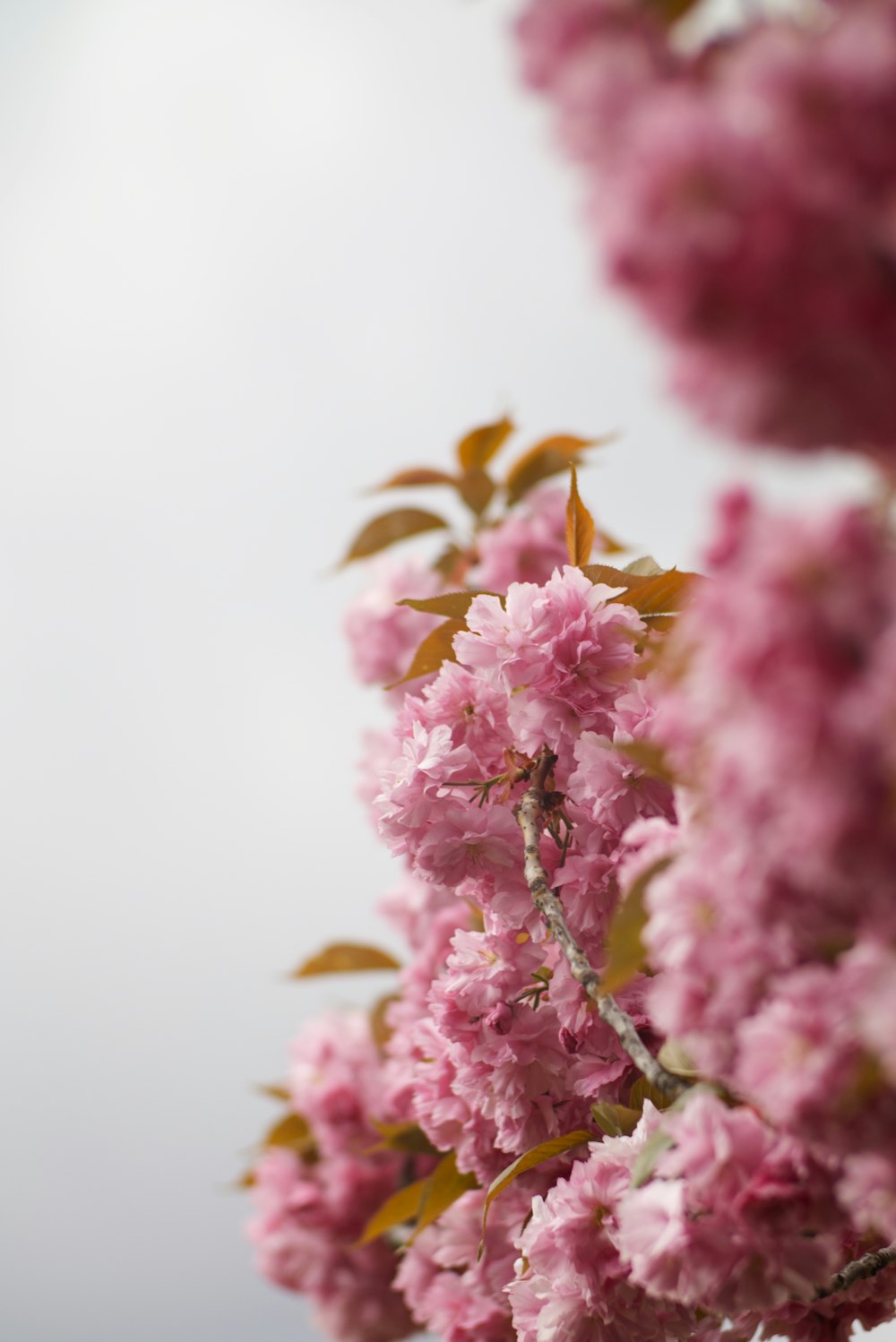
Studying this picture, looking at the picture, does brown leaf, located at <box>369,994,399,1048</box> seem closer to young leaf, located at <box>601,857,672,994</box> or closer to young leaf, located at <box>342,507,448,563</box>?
young leaf, located at <box>342,507,448,563</box>

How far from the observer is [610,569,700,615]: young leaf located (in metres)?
0.92

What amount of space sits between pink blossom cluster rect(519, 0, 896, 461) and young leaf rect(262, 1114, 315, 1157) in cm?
164

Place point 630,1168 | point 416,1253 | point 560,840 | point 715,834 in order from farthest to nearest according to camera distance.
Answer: point 416,1253, point 560,840, point 630,1168, point 715,834

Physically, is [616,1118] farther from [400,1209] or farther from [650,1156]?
[400,1209]

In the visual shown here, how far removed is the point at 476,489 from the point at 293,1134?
1039 millimetres

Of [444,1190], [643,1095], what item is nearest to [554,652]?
[643,1095]

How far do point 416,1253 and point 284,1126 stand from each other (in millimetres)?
501

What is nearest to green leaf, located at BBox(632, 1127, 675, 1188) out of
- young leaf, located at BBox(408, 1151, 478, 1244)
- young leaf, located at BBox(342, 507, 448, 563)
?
young leaf, located at BBox(408, 1151, 478, 1244)

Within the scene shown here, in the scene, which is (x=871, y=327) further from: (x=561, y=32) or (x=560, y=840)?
(x=560, y=840)

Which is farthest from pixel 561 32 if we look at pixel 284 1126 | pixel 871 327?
pixel 284 1126

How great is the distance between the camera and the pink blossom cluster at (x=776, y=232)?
373mm

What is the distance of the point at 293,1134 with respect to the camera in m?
1.79

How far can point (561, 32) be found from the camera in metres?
0.43

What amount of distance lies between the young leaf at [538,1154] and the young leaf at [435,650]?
0.39 metres
